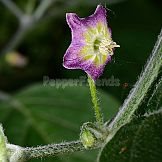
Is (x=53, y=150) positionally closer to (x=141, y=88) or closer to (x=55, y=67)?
(x=141, y=88)

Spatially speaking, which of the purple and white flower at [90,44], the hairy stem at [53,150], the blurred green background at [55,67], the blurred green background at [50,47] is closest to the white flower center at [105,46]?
the purple and white flower at [90,44]

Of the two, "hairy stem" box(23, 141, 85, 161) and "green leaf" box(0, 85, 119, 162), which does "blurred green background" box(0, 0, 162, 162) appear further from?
"hairy stem" box(23, 141, 85, 161)

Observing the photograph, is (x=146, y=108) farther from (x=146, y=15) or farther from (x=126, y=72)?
(x=146, y=15)

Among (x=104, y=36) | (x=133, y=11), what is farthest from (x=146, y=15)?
(x=104, y=36)

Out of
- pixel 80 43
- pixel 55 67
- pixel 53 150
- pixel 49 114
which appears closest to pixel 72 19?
pixel 80 43

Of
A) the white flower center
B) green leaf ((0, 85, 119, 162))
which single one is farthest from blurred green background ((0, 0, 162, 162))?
the white flower center

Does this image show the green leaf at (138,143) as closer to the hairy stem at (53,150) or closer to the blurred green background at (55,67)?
the hairy stem at (53,150)
